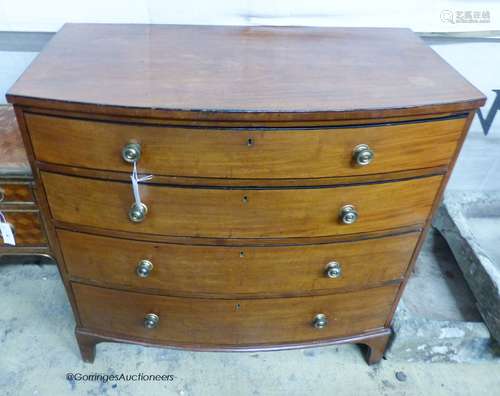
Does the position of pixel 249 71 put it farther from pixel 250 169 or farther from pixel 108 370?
pixel 108 370

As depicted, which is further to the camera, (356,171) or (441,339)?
A: (441,339)

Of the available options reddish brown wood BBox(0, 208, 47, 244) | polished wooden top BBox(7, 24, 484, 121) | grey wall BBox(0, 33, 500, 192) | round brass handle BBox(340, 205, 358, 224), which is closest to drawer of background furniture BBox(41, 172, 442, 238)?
round brass handle BBox(340, 205, 358, 224)

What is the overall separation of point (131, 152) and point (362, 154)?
0.45 m

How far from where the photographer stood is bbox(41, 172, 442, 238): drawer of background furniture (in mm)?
926

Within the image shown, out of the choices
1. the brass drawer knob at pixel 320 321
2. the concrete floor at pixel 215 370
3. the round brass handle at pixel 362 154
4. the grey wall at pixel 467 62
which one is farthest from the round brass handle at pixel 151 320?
the grey wall at pixel 467 62

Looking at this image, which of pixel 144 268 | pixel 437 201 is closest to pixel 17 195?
pixel 144 268

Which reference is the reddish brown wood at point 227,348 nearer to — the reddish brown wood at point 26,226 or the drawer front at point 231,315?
the drawer front at point 231,315

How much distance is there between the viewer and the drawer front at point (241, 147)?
2.73 feet

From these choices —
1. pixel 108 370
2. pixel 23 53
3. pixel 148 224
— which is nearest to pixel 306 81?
pixel 148 224

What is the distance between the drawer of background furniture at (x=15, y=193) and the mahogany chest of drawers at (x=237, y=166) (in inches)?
9.2

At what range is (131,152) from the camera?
836 mm

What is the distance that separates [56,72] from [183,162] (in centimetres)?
33

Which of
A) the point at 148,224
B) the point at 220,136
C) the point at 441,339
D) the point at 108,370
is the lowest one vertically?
the point at 108,370

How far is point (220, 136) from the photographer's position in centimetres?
83
